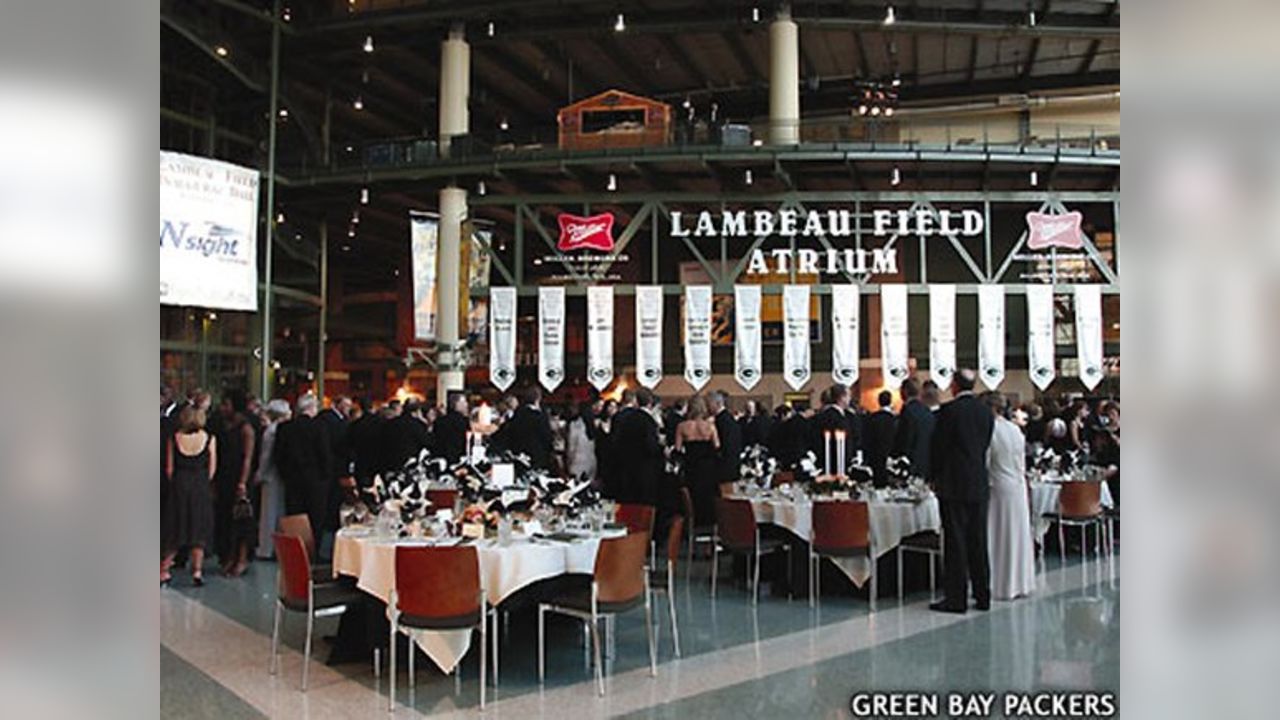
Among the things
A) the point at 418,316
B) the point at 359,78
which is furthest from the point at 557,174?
the point at 359,78

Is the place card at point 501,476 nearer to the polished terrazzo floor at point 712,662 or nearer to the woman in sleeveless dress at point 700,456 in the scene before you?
the polished terrazzo floor at point 712,662

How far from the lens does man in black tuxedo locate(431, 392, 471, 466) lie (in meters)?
12.1

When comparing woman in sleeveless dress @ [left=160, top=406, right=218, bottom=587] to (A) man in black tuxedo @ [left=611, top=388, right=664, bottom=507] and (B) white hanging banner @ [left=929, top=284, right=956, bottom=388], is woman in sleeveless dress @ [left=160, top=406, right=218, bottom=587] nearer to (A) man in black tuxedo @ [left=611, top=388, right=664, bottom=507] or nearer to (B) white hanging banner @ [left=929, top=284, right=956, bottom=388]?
(A) man in black tuxedo @ [left=611, top=388, right=664, bottom=507]

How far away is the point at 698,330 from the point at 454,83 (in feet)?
28.1

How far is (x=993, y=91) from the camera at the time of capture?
27.6 meters

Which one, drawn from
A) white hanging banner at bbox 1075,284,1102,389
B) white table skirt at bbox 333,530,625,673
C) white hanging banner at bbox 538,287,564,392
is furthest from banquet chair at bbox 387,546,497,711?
white hanging banner at bbox 1075,284,1102,389

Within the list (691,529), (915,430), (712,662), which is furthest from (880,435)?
(712,662)

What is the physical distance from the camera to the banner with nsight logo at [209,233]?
15.4 metres

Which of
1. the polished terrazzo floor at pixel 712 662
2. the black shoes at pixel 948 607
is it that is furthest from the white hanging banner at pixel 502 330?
the black shoes at pixel 948 607

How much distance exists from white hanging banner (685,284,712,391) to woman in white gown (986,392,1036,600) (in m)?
10.5

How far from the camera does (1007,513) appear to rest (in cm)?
830

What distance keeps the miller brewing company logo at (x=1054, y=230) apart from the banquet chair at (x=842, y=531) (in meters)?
13.9
